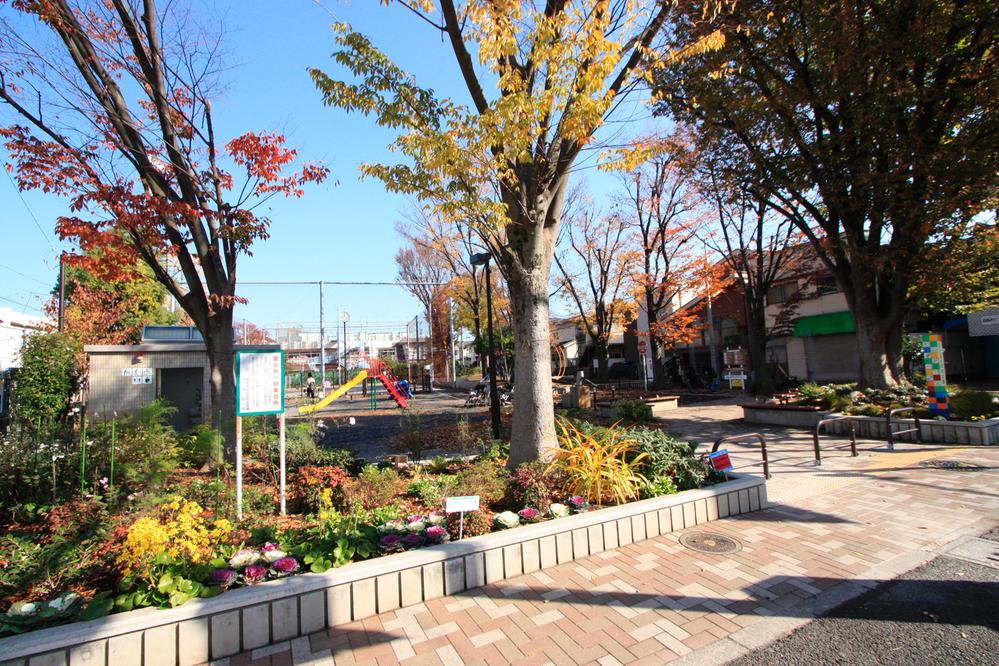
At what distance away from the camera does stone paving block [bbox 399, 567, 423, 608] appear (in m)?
3.20

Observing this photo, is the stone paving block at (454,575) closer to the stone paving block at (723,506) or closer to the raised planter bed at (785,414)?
the stone paving block at (723,506)

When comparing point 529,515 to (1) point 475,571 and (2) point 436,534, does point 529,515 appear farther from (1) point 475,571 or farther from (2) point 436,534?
(2) point 436,534

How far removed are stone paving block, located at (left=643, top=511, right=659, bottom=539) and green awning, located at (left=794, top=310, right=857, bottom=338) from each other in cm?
2451

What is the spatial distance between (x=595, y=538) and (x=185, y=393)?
12.5m

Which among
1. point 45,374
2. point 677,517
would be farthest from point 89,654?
point 45,374

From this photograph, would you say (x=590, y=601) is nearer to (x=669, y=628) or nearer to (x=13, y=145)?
(x=669, y=628)

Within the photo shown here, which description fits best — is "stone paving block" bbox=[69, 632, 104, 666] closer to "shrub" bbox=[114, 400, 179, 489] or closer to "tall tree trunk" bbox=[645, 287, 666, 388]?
"shrub" bbox=[114, 400, 179, 489]

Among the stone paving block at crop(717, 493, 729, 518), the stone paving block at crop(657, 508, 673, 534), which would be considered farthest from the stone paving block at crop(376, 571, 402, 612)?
the stone paving block at crop(717, 493, 729, 518)

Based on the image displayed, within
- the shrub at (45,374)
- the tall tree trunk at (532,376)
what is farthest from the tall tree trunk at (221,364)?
the shrub at (45,374)

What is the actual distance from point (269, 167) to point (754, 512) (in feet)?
26.1

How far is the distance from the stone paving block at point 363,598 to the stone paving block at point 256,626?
1.60 feet

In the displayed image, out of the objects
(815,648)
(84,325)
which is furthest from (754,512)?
(84,325)

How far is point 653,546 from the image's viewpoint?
414 centimetres

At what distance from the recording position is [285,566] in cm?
306
